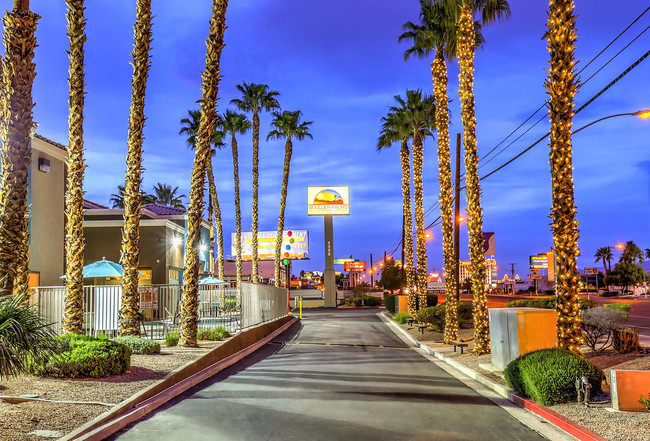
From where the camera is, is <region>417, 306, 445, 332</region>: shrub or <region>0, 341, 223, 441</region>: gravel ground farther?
<region>417, 306, 445, 332</region>: shrub

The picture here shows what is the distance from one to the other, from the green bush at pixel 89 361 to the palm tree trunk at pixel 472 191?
1020 centimetres

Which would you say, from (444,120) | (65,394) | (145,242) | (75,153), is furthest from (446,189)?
(145,242)

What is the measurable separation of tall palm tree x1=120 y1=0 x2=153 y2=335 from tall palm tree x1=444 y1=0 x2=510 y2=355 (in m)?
10.1

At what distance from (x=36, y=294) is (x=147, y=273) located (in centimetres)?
2084

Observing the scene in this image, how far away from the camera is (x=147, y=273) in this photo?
39125 millimetres

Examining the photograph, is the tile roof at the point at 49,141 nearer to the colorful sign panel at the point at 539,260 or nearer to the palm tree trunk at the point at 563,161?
the palm tree trunk at the point at 563,161

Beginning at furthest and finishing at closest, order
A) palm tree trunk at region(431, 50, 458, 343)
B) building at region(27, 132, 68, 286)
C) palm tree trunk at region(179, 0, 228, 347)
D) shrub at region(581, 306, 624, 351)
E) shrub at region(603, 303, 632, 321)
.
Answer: building at region(27, 132, 68, 286)
palm tree trunk at region(431, 50, 458, 343)
palm tree trunk at region(179, 0, 228, 347)
shrub at region(603, 303, 632, 321)
shrub at region(581, 306, 624, 351)

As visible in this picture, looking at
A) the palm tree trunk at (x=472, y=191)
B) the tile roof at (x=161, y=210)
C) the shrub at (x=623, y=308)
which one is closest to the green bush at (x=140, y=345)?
the palm tree trunk at (x=472, y=191)

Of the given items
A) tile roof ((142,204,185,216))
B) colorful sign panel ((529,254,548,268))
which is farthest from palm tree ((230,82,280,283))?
colorful sign panel ((529,254,548,268))

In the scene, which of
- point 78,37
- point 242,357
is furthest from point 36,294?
point 78,37

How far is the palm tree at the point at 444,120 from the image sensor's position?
2234cm

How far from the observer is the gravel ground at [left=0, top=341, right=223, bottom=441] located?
26.8 feet

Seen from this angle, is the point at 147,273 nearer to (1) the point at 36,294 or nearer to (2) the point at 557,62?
(1) the point at 36,294

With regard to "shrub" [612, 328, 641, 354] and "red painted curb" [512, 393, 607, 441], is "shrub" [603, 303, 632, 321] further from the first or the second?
"red painted curb" [512, 393, 607, 441]
